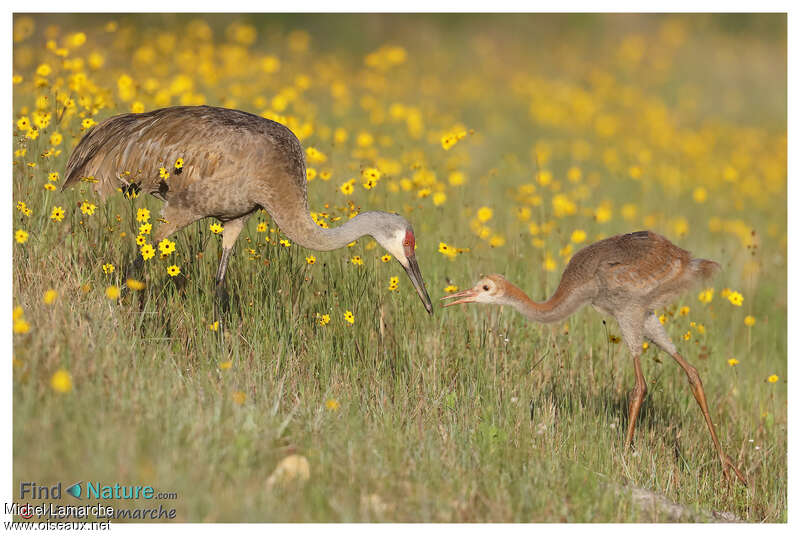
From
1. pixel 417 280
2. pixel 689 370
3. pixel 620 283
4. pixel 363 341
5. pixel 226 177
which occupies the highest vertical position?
pixel 226 177

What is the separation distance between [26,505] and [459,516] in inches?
78.2

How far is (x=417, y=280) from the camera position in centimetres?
595

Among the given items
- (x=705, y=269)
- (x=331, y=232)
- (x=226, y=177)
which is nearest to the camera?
(x=705, y=269)

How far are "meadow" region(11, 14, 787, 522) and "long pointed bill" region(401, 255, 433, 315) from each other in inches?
5.0

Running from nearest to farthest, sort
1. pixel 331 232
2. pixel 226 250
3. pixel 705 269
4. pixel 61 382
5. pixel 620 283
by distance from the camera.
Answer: pixel 61 382
pixel 620 283
pixel 705 269
pixel 331 232
pixel 226 250

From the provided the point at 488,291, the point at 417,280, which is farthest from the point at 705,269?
the point at 417,280

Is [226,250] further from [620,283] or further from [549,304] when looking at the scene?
[620,283]

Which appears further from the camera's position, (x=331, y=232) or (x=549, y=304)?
(x=331, y=232)

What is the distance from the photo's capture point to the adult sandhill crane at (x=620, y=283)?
540 cm

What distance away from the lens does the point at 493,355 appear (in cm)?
607

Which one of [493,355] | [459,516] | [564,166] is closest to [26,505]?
[459,516]

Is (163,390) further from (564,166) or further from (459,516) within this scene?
(564,166)

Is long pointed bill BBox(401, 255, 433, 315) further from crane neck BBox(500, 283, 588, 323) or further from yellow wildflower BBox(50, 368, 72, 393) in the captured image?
yellow wildflower BBox(50, 368, 72, 393)

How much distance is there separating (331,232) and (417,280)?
646 mm
